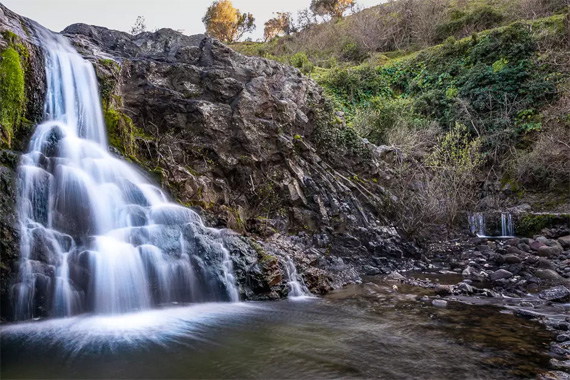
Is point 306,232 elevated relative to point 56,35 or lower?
lower

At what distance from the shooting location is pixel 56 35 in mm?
12547

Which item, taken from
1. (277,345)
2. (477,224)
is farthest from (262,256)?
(477,224)

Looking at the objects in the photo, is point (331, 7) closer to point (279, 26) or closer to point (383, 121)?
point (279, 26)

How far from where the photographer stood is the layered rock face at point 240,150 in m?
11.2

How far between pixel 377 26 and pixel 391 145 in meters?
23.7

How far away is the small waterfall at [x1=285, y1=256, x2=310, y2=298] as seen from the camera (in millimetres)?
9172

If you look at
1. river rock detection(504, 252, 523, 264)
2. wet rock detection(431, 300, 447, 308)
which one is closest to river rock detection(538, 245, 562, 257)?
river rock detection(504, 252, 523, 264)

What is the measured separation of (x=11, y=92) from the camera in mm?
8891

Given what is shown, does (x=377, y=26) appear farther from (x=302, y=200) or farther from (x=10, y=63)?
(x=10, y=63)

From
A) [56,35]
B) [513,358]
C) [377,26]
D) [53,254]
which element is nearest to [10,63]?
[56,35]

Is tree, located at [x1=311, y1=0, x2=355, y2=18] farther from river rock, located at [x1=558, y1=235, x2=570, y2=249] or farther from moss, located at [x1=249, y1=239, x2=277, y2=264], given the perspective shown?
moss, located at [x1=249, y1=239, x2=277, y2=264]

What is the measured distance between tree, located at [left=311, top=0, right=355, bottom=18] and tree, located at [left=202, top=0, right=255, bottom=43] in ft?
38.6

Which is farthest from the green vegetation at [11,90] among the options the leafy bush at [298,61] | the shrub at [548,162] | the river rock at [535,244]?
the leafy bush at [298,61]

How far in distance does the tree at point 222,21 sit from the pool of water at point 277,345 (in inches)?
2086
